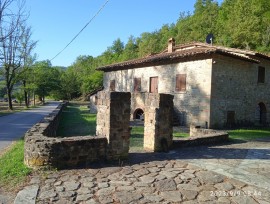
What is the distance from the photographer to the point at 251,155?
7.63 m

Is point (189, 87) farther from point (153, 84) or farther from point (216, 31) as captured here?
point (216, 31)

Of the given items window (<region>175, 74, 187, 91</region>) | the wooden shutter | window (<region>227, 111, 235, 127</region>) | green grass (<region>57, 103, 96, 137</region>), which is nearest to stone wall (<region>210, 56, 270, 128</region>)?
window (<region>227, 111, 235, 127</region>)

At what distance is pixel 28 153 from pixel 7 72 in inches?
1072

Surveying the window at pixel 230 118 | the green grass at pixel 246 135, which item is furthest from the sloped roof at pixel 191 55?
the green grass at pixel 246 135

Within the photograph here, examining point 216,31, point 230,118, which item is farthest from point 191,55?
point 216,31

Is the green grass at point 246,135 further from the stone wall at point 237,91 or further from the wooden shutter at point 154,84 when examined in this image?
the wooden shutter at point 154,84

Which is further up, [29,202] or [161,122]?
[161,122]

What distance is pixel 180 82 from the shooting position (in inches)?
661

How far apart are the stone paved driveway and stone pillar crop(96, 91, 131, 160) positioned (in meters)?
0.43

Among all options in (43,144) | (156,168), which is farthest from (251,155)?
(43,144)

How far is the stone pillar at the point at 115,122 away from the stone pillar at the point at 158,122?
1.19 metres

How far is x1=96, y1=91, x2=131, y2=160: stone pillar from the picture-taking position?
247 inches

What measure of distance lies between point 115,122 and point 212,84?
9914 millimetres

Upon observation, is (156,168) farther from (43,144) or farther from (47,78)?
(47,78)
